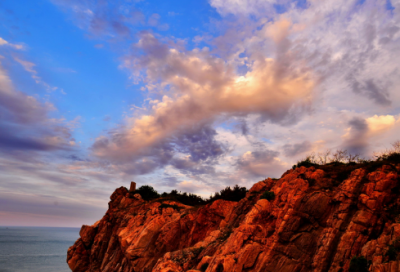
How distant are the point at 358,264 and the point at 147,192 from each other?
4840 cm

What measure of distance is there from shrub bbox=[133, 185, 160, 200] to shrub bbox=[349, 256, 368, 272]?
45135mm

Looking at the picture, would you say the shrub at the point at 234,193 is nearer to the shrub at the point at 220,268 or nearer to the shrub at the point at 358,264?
the shrub at the point at 220,268

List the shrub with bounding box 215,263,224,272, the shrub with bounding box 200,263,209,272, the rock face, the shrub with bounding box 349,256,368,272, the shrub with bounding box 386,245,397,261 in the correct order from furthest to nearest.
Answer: the shrub with bounding box 200,263,209,272, the shrub with bounding box 215,263,224,272, the rock face, the shrub with bounding box 349,256,368,272, the shrub with bounding box 386,245,397,261

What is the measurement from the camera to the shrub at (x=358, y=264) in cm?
1432

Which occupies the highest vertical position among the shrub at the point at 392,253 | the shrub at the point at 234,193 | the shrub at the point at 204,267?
the shrub at the point at 234,193

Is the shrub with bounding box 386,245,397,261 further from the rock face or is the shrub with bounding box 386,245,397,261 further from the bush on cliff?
the bush on cliff

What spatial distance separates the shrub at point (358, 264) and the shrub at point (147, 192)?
45.1 metres

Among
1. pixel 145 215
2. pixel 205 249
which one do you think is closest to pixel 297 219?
pixel 205 249

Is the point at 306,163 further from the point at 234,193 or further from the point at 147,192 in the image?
the point at 147,192

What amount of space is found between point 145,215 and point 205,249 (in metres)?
18.5

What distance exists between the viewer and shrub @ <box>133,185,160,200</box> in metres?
55.9

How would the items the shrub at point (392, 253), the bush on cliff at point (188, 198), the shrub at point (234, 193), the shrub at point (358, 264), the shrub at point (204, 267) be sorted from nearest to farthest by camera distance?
the shrub at point (392, 253), the shrub at point (358, 264), the shrub at point (204, 267), the shrub at point (234, 193), the bush on cliff at point (188, 198)

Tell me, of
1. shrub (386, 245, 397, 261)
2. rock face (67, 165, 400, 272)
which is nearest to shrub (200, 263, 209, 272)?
rock face (67, 165, 400, 272)

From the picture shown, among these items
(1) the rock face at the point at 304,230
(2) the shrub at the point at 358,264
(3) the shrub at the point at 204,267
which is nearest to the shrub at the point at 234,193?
(1) the rock face at the point at 304,230
